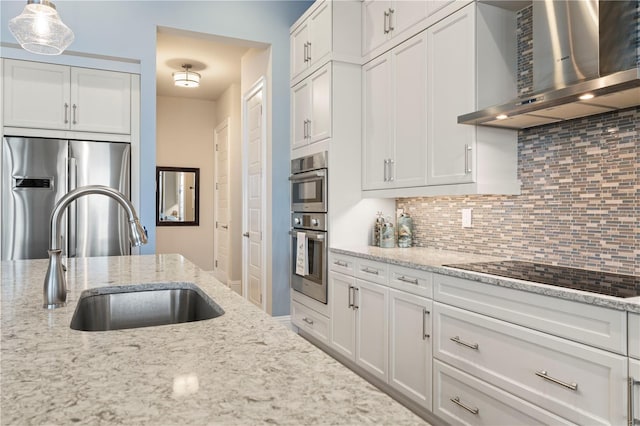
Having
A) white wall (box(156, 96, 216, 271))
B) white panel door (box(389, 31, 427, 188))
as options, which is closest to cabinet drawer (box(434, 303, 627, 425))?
white panel door (box(389, 31, 427, 188))

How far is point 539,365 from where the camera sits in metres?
1.68

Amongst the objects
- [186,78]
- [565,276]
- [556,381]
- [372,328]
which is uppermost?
[186,78]

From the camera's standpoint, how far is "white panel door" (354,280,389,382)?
8.72 ft

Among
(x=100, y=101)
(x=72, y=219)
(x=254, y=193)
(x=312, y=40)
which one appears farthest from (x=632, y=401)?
(x=100, y=101)

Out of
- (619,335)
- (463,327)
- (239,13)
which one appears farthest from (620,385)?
(239,13)

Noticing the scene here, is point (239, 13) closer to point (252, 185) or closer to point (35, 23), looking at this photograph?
point (252, 185)

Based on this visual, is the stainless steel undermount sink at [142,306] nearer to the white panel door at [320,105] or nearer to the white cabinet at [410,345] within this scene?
the white cabinet at [410,345]

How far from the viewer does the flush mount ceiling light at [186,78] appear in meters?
5.66

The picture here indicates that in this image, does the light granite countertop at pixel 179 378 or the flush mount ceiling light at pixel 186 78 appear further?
the flush mount ceiling light at pixel 186 78

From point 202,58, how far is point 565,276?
4790 millimetres

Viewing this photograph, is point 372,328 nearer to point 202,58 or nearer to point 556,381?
point 556,381

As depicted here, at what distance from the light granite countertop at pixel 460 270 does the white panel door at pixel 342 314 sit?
21cm

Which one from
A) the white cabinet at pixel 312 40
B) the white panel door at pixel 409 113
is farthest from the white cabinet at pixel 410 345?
the white cabinet at pixel 312 40

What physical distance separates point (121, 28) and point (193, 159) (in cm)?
357
